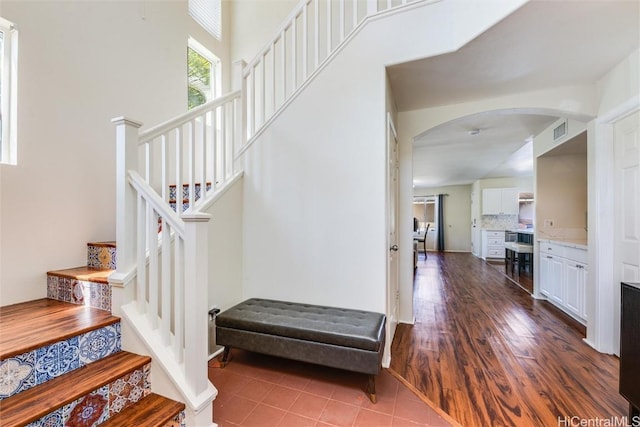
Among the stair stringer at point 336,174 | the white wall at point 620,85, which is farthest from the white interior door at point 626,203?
the stair stringer at point 336,174

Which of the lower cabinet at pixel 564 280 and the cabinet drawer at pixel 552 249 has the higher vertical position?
the cabinet drawer at pixel 552 249

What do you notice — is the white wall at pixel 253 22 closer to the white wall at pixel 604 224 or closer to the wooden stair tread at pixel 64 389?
the white wall at pixel 604 224

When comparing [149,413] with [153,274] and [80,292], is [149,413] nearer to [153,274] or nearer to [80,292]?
[153,274]

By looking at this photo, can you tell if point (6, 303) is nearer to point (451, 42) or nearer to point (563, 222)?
point (451, 42)

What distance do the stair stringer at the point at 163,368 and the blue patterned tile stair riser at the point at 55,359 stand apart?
73mm

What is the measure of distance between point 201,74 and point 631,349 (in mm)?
4900

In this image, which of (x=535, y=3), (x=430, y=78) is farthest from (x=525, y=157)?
(x=535, y=3)

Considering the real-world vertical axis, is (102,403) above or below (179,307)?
below

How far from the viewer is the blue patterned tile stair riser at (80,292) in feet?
5.66

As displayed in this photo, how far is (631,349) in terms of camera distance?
1559 millimetres

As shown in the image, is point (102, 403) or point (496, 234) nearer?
point (102, 403)

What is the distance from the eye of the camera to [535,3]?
1599mm

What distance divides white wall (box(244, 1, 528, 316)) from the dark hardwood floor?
0.76m

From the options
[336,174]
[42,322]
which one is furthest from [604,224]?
[42,322]
